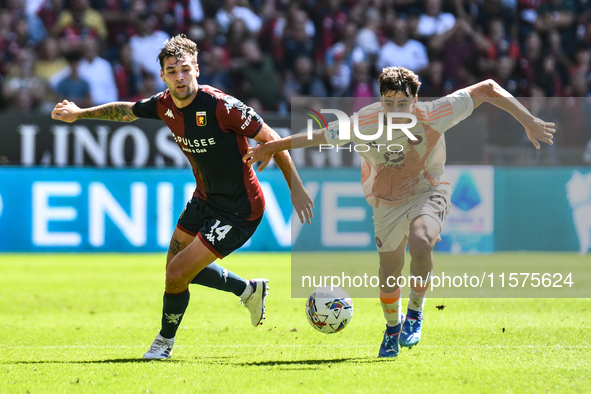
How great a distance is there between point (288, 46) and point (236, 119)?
10.4 metres

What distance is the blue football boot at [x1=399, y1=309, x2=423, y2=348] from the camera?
228 inches

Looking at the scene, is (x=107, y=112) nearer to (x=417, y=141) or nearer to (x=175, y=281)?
(x=175, y=281)

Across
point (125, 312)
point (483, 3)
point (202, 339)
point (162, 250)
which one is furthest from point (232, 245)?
point (483, 3)

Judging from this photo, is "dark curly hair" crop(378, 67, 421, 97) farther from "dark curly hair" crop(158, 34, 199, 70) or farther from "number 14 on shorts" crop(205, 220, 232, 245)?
"number 14 on shorts" crop(205, 220, 232, 245)

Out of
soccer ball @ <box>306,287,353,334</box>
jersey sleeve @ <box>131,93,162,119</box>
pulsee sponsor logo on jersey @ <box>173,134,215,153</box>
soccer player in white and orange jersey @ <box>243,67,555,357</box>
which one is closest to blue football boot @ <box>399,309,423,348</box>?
soccer player in white and orange jersey @ <box>243,67,555,357</box>

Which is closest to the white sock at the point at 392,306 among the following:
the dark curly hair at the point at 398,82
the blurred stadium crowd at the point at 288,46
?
the dark curly hair at the point at 398,82

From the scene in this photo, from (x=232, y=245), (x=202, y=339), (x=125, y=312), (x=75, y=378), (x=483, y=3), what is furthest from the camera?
(x=483, y=3)

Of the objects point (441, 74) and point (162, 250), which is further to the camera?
point (441, 74)

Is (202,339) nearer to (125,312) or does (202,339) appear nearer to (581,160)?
(125,312)

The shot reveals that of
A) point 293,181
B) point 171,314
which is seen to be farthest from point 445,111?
point 171,314

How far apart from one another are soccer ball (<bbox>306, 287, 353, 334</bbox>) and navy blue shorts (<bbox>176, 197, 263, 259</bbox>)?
0.78 m

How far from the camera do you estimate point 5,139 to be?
1367 cm

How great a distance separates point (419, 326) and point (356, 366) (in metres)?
0.88

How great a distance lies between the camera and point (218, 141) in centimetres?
571
